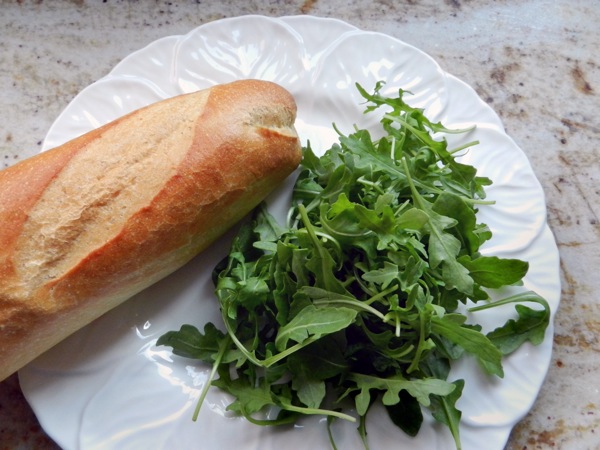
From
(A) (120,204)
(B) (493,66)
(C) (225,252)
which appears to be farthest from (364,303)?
(B) (493,66)

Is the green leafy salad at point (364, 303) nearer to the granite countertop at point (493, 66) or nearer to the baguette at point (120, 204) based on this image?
the baguette at point (120, 204)

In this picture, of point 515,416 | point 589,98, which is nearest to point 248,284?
point 515,416

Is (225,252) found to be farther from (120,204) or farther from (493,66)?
(493,66)

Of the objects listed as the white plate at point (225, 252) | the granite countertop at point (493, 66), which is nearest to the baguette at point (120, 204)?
the white plate at point (225, 252)

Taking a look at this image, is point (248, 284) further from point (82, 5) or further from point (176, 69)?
point (82, 5)

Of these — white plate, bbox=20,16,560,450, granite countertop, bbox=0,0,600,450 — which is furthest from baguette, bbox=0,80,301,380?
granite countertop, bbox=0,0,600,450
